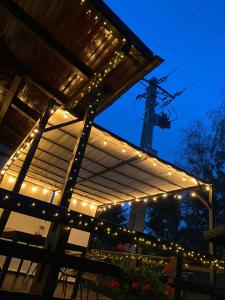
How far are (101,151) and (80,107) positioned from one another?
1.80 meters

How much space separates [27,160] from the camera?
16.0 ft

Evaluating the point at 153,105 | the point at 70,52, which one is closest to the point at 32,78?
the point at 70,52

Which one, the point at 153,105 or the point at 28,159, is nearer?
the point at 28,159

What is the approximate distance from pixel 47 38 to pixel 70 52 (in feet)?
1.51

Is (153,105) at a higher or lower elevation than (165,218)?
higher

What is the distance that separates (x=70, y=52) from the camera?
489cm

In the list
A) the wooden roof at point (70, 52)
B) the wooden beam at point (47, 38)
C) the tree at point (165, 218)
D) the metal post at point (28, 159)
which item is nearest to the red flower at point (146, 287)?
the metal post at point (28, 159)

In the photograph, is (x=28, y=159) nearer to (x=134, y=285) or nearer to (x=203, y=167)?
(x=134, y=285)

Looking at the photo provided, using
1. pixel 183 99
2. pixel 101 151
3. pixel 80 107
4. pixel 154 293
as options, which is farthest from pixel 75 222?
pixel 183 99

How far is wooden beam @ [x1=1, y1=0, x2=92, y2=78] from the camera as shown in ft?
14.2

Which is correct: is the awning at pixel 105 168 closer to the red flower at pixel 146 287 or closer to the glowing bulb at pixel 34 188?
the glowing bulb at pixel 34 188

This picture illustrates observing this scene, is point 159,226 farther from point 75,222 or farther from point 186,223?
point 75,222

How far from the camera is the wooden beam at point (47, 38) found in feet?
14.2

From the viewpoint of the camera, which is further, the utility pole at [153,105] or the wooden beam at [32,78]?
the utility pole at [153,105]
